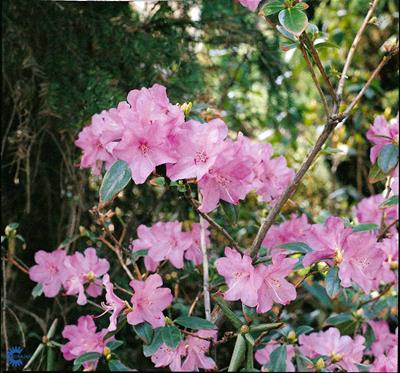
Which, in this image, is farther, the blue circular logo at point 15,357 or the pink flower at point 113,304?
the blue circular logo at point 15,357

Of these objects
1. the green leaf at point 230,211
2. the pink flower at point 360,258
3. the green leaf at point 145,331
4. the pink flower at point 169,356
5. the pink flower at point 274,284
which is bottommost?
the pink flower at point 169,356

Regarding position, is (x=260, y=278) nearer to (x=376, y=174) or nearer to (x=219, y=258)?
(x=219, y=258)

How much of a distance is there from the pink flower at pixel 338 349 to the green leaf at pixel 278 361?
0.39 feet

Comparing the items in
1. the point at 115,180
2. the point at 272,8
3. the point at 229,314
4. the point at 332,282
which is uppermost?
the point at 272,8

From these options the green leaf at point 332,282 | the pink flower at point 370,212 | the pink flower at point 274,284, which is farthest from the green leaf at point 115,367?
the pink flower at point 370,212

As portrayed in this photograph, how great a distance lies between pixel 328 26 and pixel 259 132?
51 cm

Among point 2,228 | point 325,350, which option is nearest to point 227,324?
point 325,350

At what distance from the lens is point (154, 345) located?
106cm

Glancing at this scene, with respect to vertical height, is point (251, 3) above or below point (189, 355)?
above

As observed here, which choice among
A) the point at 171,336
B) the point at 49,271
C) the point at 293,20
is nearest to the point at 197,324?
the point at 171,336

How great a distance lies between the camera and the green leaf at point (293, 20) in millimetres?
967

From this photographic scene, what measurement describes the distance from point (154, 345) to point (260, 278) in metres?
0.21

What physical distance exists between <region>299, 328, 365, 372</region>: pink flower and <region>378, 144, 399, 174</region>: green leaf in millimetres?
344

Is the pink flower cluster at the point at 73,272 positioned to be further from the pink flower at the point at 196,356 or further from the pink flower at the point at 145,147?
the pink flower at the point at 145,147
